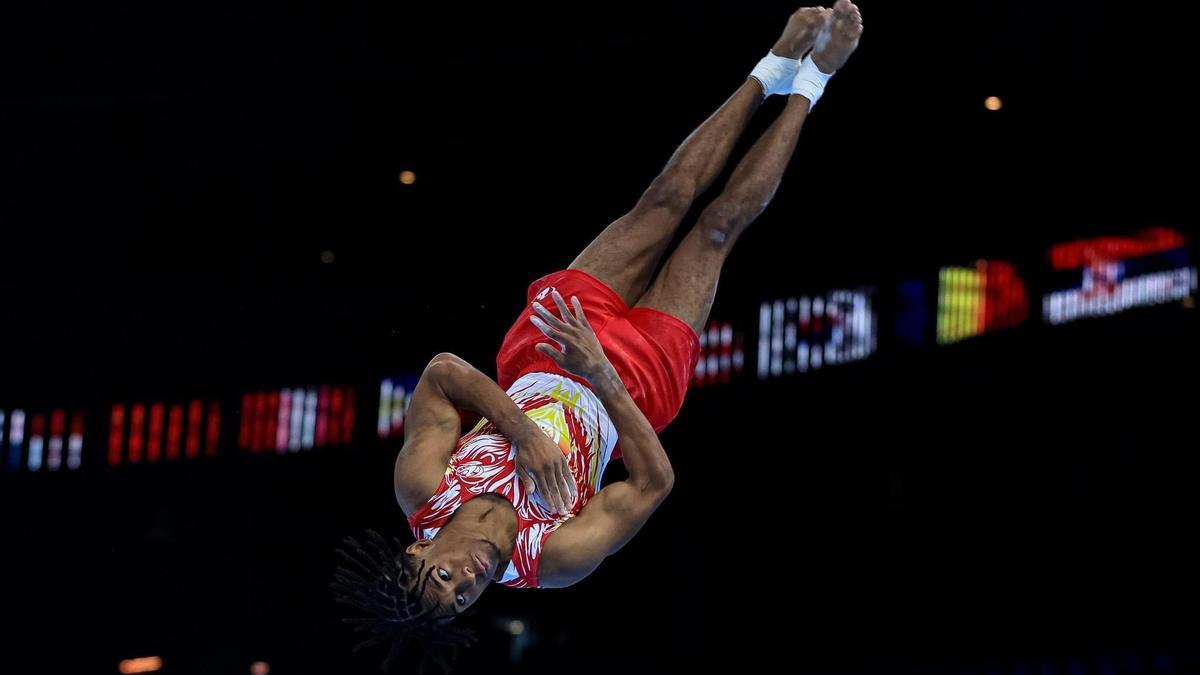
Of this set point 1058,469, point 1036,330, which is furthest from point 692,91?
point 1058,469

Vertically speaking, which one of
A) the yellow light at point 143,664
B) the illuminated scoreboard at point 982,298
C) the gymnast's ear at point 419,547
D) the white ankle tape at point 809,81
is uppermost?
the white ankle tape at point 809,81

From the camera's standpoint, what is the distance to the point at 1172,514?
29.9 ft

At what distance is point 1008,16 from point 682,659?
4.95 metres

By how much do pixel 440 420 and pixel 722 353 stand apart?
4559 mm

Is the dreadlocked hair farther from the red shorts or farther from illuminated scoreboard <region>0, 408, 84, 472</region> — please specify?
illuminated scoreboard <region>0, 408, 84, 472</region>

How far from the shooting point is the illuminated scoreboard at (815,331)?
8320 mm

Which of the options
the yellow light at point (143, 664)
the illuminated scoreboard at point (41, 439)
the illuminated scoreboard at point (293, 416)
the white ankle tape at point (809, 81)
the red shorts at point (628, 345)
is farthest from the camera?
the yellow light at point (143, 664)

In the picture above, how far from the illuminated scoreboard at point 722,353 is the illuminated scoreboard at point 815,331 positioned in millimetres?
136

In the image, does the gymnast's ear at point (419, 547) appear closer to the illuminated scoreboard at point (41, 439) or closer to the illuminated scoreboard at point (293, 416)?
the illuminated scoreboard at point (293, 416)

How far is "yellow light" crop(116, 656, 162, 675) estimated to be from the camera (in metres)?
10.3

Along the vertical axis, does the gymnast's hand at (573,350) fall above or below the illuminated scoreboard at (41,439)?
above

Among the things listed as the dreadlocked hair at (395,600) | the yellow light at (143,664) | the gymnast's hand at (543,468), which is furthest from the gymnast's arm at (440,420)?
the yellow light at (143,664)

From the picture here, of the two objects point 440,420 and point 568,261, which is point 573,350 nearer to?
point 440,420

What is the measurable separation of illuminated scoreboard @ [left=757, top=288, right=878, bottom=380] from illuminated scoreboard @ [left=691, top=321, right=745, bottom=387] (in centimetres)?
14
